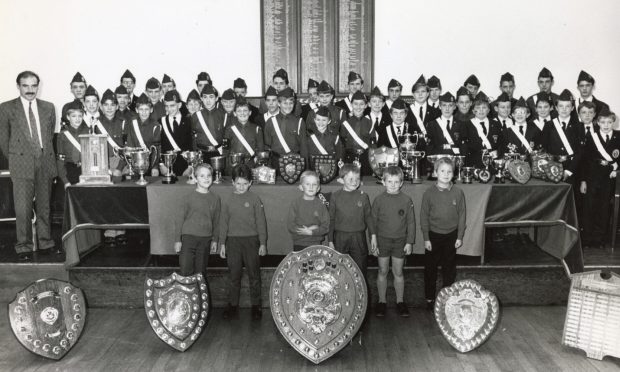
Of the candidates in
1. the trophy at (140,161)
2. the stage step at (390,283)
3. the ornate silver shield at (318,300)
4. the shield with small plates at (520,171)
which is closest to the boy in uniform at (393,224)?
the stage step at (390,283)

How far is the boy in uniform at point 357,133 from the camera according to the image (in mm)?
6141

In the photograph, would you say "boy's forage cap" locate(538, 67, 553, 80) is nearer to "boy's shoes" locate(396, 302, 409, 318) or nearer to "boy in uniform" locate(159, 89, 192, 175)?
"boy's shoes" locate(396, 302, 409, 318)

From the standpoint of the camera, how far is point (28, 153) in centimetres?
575

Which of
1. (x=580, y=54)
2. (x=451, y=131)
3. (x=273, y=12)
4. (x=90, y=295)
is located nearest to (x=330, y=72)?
(x=273, y=12)

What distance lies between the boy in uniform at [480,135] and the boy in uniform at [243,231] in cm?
244

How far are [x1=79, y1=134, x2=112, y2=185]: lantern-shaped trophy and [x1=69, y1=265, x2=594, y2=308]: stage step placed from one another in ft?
2.57

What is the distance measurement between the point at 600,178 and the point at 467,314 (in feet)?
9.56

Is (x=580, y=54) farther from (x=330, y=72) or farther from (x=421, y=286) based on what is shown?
(x=421, y=286)

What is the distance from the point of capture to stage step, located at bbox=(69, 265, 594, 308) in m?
5.09

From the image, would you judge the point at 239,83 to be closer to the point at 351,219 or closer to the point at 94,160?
the point at 94,160

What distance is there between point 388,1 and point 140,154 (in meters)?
4.37

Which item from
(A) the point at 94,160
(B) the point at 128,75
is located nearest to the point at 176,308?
(A) the point at 94,160

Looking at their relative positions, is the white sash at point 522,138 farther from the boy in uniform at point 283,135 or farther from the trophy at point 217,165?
the trophy at point 217,165

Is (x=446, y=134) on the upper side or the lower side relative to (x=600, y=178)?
upper
